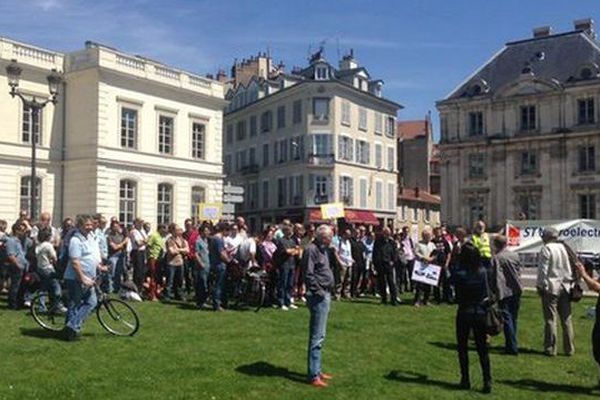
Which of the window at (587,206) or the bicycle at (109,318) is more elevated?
the window at (587,206)

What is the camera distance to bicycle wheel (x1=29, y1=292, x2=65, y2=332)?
11297 millimetres

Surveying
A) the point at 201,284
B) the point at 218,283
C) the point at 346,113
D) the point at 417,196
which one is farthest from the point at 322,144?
the point at 218,283

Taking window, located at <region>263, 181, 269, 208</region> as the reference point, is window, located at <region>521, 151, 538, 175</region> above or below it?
above

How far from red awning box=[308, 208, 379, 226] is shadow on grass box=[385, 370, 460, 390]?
A: 135 ft

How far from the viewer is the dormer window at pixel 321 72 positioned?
5623 cm

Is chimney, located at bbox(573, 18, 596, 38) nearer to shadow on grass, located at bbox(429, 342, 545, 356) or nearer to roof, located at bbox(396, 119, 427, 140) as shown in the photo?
roof, located at bbox(396, 119, 427, 140)

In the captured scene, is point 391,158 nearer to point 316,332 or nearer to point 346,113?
point 346,113

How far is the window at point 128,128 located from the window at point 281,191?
22279mm

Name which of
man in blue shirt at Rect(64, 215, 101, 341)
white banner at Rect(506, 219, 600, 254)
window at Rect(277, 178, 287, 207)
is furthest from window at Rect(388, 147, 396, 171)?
man in blue shirt at Rect(64, 215, 101, 341)

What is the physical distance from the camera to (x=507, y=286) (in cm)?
1091

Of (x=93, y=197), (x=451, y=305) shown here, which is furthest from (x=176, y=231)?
(x=93, y=197)

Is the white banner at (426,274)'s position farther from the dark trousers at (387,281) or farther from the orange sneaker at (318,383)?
the orange sneaker at (318,383)

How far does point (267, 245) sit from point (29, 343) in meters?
6.30

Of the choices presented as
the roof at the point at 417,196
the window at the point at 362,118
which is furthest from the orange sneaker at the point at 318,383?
the roof at the point at 417,196
